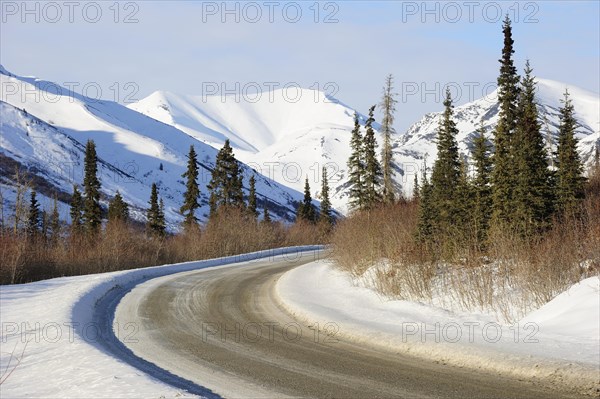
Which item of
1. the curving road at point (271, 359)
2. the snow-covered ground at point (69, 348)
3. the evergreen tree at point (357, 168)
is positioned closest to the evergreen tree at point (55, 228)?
the snow-covered ground at point (69, 348)

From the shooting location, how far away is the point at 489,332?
37.6ft

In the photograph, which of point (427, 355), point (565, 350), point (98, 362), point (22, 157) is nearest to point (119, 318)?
point (98, 362)

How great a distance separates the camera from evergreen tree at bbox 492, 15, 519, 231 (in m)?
20.5

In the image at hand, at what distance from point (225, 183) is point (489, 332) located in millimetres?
50338

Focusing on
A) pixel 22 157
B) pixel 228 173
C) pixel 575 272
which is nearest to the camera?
pixel 575 272

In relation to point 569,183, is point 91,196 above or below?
above

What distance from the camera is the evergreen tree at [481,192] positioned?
21438 millimetres

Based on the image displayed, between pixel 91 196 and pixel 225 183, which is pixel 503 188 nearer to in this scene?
pixel 225 183

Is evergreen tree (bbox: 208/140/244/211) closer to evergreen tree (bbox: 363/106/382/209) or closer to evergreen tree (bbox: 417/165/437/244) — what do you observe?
evergreen tree (bbox: 363/106/382/209)

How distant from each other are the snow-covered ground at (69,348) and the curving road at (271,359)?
0.57 m

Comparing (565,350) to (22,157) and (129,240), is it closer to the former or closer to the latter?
(129,240)

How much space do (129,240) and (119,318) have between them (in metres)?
24.4

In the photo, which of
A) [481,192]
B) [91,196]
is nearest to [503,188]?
[481,192]

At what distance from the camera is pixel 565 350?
952cm
